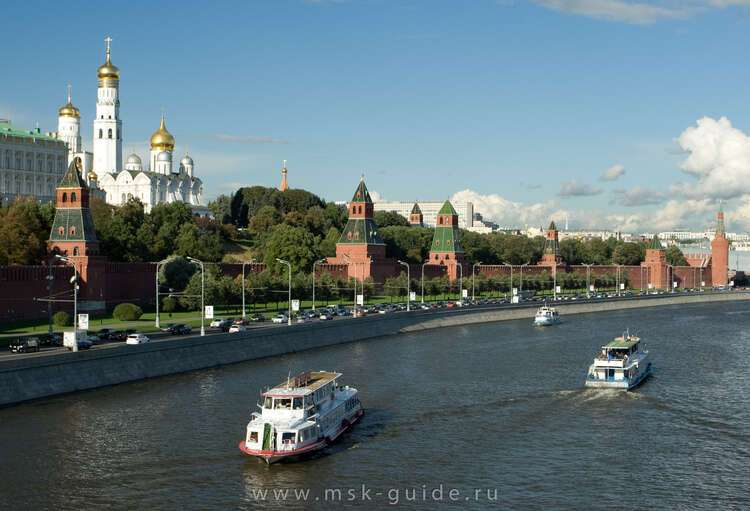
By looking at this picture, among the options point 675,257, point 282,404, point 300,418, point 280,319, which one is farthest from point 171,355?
point 675,257

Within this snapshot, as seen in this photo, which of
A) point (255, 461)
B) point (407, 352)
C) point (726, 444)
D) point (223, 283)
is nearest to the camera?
point (255, 461)

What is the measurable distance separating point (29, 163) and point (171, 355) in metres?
91.5

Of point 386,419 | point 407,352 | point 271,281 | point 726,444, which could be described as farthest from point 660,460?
point 271,281

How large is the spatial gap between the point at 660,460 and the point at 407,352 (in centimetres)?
3101

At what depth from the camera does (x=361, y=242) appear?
111125 millimetres

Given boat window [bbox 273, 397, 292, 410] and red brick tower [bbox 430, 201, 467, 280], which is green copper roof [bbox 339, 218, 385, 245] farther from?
boat window [bbox 273, 397, 292, 410]

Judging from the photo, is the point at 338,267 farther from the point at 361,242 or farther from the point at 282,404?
the point at 282,404

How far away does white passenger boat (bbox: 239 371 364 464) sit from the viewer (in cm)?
3334

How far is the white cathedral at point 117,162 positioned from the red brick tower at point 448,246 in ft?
136

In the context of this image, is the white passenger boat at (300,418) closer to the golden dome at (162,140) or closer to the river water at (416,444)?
the river water at (416,444)

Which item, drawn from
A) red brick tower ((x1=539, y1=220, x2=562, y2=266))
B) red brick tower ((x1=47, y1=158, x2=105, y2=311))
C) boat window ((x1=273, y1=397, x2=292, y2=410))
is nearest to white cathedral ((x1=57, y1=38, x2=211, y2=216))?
red brick tower ((x1=539, y1=220, x2=562, y2=266))

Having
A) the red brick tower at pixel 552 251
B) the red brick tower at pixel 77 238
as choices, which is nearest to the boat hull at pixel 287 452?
the red brick tower at pixel 77 238

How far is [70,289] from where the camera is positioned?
69375mm

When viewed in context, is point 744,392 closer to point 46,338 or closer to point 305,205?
point 46,338
